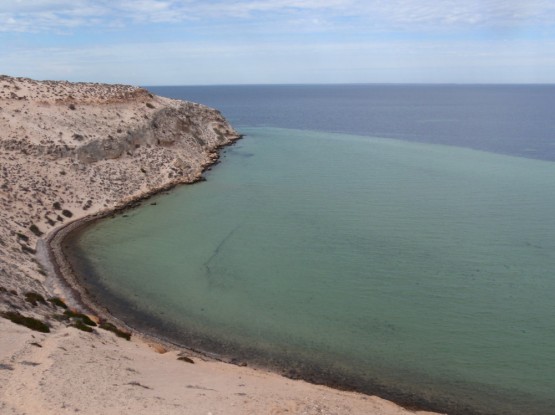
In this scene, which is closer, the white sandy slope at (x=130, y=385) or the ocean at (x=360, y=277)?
the white sandy slope at (x=130, y=385)

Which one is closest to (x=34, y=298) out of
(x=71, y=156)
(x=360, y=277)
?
(x=360, y=277)

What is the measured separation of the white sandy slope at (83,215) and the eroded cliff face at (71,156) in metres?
0.12

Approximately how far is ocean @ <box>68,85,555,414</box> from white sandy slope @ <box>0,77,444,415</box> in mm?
2340

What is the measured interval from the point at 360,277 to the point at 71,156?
29.3 metres

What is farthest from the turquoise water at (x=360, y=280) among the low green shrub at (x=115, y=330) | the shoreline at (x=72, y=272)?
the low green shrub at (x=115, y=330)

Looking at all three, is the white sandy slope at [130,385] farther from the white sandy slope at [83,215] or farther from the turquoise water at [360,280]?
the turquoise water at [360,280]

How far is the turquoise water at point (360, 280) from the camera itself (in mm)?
18453

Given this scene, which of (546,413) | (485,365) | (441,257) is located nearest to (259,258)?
(441,257)

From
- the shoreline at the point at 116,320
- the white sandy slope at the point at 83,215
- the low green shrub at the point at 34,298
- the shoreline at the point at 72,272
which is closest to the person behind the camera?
the white sandy slope at the point at 83,215

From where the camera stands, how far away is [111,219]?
119 ft

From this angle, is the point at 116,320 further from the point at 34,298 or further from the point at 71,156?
the point at 71,156

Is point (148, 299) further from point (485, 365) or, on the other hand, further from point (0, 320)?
point (485, 365)

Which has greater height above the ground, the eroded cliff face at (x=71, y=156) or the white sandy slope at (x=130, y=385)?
the eroded cliff face at (x=71, y=156)

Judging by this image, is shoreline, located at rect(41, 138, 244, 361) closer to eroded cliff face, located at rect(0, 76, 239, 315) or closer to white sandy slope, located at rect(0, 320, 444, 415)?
eroded cliff face, located at rect(0, 76, 239, 315)
